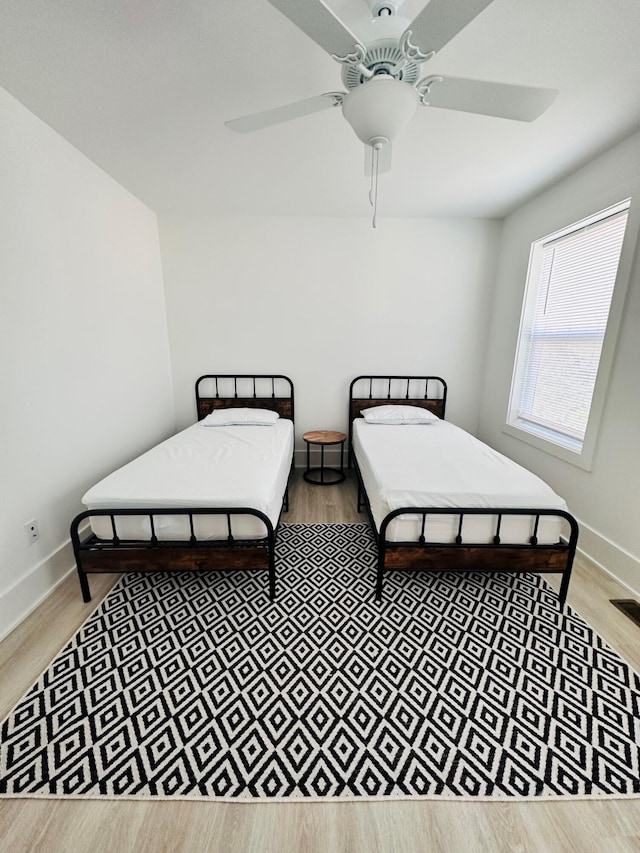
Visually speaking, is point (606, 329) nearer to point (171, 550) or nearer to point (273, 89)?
point (273, 89)

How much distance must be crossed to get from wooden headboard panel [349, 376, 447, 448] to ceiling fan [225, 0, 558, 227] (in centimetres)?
237

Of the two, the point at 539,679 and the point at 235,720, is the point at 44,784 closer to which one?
the point at 235,720

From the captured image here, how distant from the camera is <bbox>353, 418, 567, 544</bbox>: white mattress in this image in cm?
177

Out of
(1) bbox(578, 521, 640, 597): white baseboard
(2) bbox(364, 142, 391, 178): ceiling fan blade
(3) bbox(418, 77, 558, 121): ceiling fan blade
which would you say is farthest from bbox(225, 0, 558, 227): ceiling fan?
(1) bbox(578, 521, 640, 597): white baseboard

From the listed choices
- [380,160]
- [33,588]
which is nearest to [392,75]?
[380,160]

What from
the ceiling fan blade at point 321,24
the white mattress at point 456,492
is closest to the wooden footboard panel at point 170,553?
the white mattress at point 456,492

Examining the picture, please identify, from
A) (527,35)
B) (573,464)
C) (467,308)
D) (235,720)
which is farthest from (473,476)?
(467,308)

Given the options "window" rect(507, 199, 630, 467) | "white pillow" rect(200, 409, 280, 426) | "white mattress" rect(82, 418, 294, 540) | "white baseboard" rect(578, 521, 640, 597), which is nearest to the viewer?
"white mattress" rect(82, 418, 294, 540)

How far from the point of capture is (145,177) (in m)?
2.52

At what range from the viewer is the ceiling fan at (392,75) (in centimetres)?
100

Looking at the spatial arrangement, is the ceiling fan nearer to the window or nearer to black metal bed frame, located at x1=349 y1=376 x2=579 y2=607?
the window

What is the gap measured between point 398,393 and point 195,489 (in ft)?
8.10

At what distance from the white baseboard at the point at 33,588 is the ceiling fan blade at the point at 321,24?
2.58 m

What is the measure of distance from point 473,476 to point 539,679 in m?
0.97
